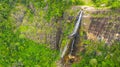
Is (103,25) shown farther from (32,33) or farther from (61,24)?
(32,33)

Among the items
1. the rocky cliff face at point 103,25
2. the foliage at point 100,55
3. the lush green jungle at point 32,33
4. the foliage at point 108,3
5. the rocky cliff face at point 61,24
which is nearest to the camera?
the foliage at point 100,55

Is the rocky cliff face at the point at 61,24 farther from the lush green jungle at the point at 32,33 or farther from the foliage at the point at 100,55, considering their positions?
the foliage at the point at 100,55

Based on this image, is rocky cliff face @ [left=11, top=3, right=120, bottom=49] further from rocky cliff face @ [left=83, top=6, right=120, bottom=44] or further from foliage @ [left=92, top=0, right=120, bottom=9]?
foliage @ [left=92, top=0, right=120, bottom=9]

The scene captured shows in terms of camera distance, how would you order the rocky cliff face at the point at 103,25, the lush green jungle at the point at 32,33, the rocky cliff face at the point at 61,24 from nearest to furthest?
the rocky cliff face at the point at 103,25, the rocky cliff face at the point at 61,24, the lush green jungle at the point at 32,33


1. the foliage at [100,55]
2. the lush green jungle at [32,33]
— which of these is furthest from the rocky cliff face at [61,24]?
the foliage at [100,55]

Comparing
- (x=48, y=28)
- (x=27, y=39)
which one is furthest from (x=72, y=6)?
(x=27, y=39)

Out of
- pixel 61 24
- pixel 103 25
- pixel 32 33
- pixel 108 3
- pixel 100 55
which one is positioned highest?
pixel 108 3

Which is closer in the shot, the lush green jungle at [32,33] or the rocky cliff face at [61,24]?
the rocky cliff face at [61,24]

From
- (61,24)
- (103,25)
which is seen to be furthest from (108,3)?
(61,24)

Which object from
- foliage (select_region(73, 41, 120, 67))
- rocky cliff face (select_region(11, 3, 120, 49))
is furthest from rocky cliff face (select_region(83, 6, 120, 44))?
foliage (select_region(73, 41, 120, 67))

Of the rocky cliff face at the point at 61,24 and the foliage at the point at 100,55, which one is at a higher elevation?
the rocky cliff face at the point at 61,24
